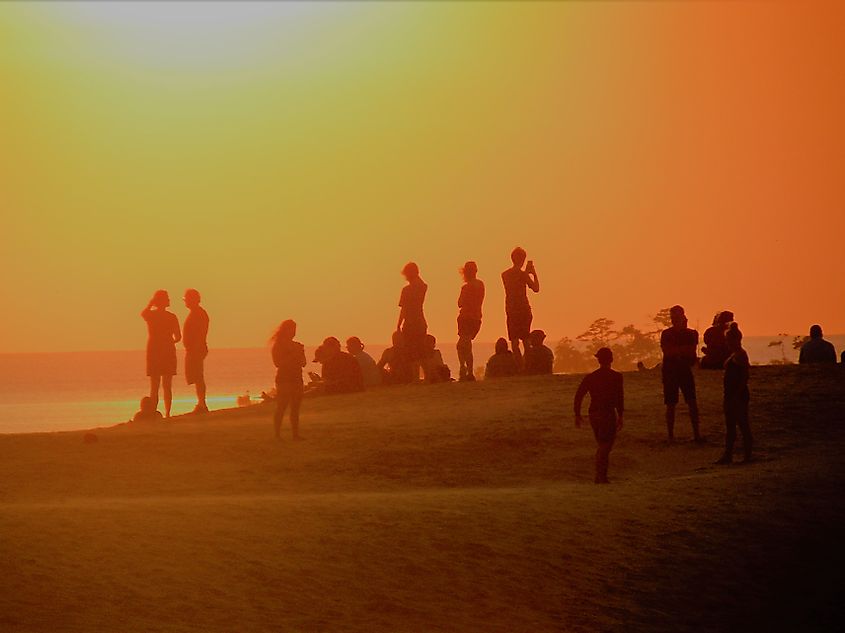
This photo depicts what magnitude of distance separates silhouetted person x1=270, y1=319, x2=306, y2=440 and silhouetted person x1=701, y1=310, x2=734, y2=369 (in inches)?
291

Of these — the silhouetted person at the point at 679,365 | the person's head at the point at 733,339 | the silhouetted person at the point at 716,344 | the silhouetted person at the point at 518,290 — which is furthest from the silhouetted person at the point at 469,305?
the person's head at the point at 733,339

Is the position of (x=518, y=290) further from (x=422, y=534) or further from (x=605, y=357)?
(x=422, y=534)

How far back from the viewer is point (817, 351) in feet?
95.6

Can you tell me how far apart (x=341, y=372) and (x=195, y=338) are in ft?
10.3

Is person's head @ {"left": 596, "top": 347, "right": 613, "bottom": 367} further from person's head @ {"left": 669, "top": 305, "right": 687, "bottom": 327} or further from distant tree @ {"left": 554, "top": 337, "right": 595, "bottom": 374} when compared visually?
distant tree @ {"left": 554, "top": 337, "right": 595, "bottom": 374}

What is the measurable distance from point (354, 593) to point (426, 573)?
95cm

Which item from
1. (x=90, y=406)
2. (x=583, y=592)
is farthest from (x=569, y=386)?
(x=90, y=406)

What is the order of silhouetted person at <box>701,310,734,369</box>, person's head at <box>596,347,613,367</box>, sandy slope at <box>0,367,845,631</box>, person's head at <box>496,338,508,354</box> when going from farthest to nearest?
1. person's head at <box>496,338,508,354</box>
2. silhouetted person at <box>701,310,734,369</box>
3. person's head at <box>596,347,613,367</box>
4. sandy slope at <box>0,367,845,631</box>

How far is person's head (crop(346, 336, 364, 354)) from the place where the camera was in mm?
30792

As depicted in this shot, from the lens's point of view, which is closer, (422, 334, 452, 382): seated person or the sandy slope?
the sandy slope

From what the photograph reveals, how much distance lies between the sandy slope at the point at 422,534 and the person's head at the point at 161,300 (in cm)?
501

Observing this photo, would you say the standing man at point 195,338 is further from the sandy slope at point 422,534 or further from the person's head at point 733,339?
the person's head at point 733,339

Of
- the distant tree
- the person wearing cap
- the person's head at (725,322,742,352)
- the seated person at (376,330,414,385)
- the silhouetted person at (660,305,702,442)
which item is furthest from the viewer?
the distant tree

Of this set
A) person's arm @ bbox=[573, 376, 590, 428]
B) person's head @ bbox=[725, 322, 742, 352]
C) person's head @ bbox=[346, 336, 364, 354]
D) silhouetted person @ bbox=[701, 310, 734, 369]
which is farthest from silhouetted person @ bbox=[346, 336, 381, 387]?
person's arm @ bbox=[573, 376, 590, 428]
